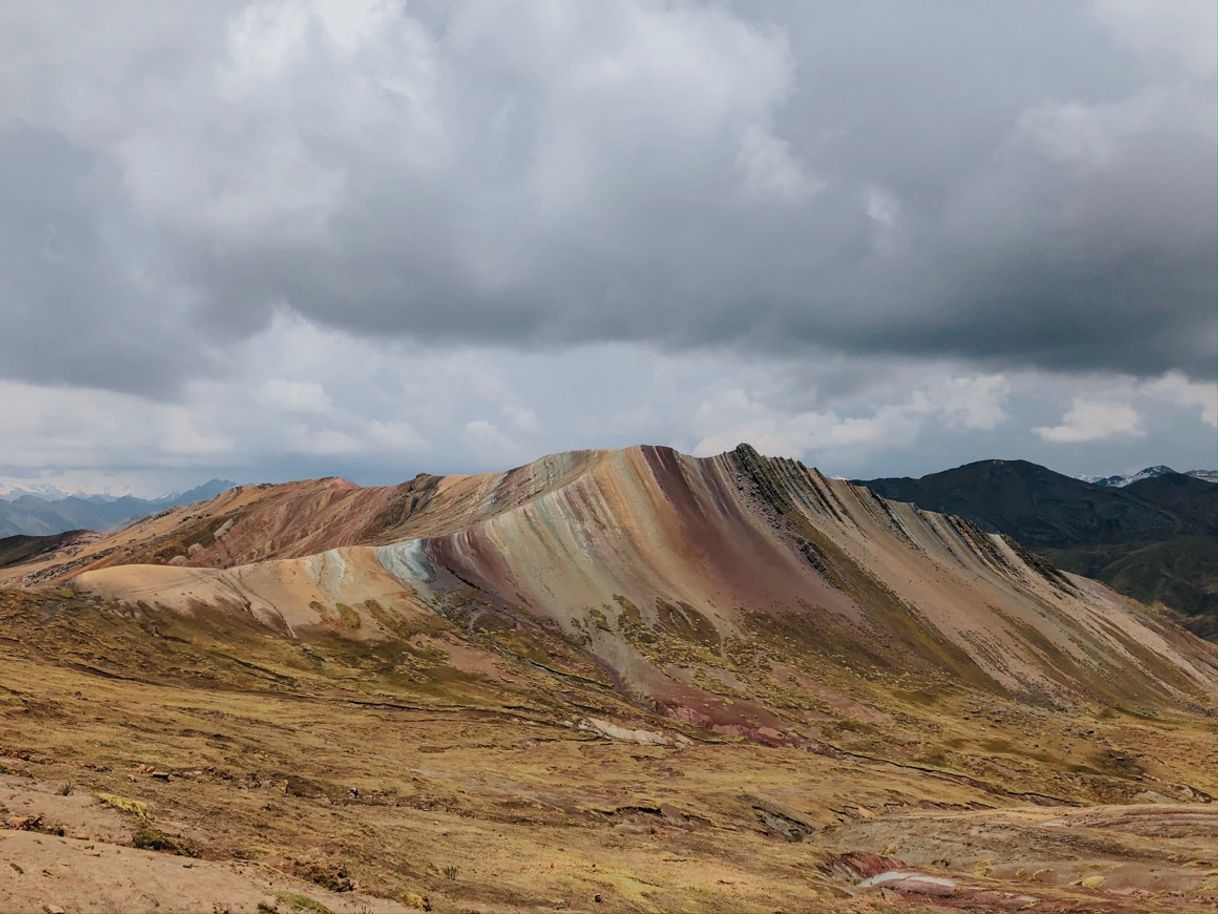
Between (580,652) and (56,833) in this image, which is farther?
(580,652)

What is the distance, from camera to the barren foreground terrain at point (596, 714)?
2861cm

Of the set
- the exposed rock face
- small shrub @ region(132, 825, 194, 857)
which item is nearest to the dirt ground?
small shrub @ region(132, 825, 194, 857)

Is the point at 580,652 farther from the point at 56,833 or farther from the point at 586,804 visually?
the point at 56,833

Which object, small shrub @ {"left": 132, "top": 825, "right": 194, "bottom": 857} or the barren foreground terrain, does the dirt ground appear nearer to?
small shrub @ {"left": 132, "top": 825, "right": 194, "bottom": 857}

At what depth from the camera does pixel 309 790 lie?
3797cm

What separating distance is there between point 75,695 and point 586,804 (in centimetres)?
3609

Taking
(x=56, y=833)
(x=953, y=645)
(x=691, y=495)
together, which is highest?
(x=691, y=495)

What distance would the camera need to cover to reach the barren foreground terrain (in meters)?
28.6

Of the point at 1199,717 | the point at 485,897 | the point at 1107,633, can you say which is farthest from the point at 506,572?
the point at 1107,633

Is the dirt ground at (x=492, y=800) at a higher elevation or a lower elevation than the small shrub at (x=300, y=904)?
lower

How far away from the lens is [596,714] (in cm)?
8388

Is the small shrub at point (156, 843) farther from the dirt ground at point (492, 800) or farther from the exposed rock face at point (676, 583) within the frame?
the exposed rock face at point (676, 583)

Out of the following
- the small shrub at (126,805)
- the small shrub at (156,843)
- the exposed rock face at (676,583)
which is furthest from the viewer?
the exposed rock face at (676,583)

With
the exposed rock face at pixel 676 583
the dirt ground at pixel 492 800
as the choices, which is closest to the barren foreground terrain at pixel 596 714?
the dirt ground at pixel 492 800
